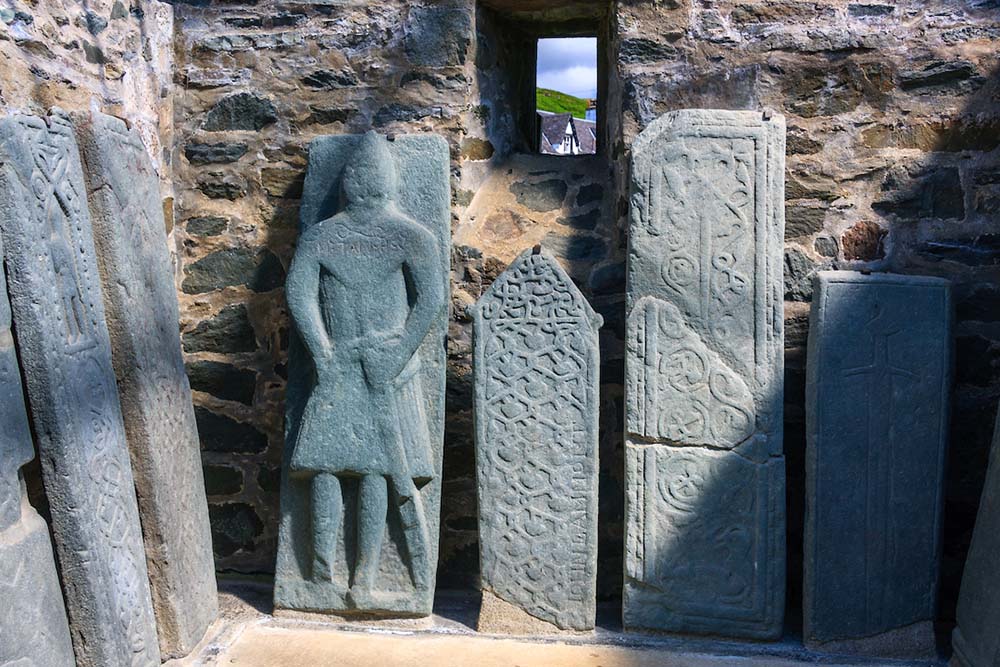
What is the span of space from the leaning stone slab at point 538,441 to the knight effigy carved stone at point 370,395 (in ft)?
0.72

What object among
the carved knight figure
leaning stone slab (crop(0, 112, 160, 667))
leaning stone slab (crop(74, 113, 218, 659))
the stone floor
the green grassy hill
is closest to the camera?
leaning stone slab (crop(0, 112, 160, 667))

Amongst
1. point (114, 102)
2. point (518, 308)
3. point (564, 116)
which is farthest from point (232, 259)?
point (564, 116)

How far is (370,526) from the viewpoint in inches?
133

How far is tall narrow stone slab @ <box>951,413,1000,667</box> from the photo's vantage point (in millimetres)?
2750

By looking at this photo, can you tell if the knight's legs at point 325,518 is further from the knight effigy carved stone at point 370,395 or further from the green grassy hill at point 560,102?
the green grassy hill at point 560,102

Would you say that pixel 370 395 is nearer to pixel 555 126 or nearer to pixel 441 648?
pixel 441 648

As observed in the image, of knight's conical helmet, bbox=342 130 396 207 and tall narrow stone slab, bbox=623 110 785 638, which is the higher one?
knight's conical helmet, bbox=342 130 396 207

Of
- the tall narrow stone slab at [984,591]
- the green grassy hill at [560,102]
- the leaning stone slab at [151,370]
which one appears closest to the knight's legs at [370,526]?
the leaning stone slab at [151,370]

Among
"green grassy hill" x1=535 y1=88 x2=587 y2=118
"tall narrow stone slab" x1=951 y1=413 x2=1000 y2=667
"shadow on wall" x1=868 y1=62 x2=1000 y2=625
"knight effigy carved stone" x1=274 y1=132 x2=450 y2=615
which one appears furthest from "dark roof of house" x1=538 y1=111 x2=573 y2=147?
"tall narrow stone slab" x1=951 y1=413 x2=1000 y2=667

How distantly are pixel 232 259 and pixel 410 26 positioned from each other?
109 centimetres

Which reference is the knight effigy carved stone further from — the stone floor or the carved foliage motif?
the carved foliage motif

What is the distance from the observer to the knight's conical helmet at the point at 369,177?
133 inches

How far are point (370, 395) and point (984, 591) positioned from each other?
1932mm

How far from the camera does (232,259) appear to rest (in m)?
3.81
